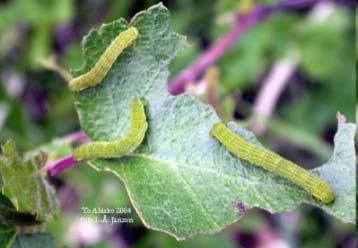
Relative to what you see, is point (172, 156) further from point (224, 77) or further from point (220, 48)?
point (224, 77)

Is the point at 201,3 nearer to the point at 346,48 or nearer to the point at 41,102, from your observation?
the point at 346,48

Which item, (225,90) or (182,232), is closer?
(182,232)

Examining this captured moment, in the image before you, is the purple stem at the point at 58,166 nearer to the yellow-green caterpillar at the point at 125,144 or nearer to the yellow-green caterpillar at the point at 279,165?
the yellow-green caterpillar at the point at 125,144

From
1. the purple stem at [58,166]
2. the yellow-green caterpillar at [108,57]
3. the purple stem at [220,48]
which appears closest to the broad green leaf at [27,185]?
the purple stem at [58,166]

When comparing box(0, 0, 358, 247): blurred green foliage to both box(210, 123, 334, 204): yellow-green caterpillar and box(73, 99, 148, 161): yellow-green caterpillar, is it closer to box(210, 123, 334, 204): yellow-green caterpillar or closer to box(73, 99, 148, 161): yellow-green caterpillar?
box(73, 99, 148, 161): yellow-green caterpillar

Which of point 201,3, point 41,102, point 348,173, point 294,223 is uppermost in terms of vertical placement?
point 201,3

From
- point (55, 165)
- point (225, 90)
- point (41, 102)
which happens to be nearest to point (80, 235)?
point (225, 90)

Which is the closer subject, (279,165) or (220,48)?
(279,165)

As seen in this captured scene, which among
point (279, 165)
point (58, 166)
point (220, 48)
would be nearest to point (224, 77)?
point (220, 48)
